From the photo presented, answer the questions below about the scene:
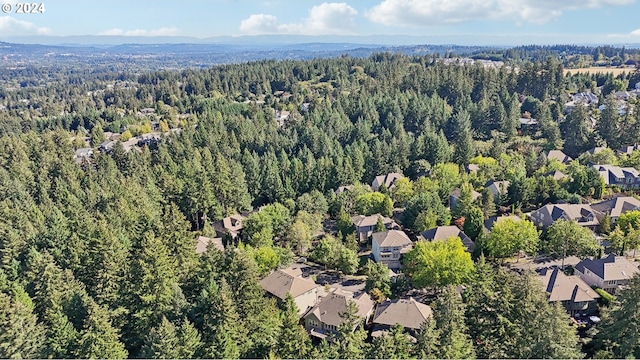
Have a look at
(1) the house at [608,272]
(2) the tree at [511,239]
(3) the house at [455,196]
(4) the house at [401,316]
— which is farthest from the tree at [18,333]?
(3) the house at [455,196]

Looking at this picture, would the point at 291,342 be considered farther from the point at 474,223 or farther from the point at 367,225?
the point at 474,223

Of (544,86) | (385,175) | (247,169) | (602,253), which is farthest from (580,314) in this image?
(544,86)

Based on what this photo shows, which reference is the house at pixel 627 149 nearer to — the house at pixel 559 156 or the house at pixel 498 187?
the house at pixel 559 156

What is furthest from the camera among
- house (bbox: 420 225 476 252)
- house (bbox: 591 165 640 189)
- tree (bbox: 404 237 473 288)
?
house (bbox: 591 165 640 189)

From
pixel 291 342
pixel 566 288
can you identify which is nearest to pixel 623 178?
pixel 566 288

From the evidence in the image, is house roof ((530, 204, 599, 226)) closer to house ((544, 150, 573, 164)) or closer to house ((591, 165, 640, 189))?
house ((591, 165, 640, 189))

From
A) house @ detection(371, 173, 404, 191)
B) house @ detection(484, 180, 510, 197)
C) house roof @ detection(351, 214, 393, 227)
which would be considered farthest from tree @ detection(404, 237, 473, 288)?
house @ detection(371, 173, 404, 191)
